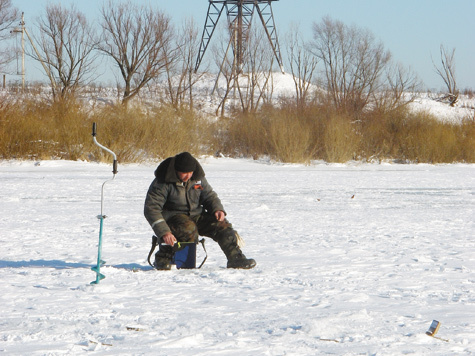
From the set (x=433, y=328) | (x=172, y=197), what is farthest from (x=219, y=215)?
(x=433, y=328)

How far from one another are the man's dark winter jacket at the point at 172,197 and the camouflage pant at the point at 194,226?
2.1 inches

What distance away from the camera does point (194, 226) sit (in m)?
5.91

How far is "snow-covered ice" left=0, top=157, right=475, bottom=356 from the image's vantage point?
3799mm

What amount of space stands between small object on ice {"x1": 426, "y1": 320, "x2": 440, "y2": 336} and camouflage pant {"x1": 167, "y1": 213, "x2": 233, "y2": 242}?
7.72 feet

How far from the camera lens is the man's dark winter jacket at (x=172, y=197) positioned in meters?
5.72

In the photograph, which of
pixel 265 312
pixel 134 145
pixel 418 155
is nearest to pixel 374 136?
pixel 418 155

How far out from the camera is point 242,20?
40812mm

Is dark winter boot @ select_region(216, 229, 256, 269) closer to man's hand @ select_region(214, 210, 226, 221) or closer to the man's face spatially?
man's hand @ select_region(214, 210, 226, 221)

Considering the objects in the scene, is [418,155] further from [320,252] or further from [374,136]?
[320,252]

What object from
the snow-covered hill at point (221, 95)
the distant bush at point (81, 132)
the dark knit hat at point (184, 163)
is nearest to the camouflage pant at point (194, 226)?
the dark knit hat at point (184, 163)

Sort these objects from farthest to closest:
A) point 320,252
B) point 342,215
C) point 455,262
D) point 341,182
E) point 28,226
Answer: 1. point 341,182
2. point 342,215
3. point 28,226
4. point 320,252
5. point 455,262

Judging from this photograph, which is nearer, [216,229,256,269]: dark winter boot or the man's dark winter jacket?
the man's dark winter jacket

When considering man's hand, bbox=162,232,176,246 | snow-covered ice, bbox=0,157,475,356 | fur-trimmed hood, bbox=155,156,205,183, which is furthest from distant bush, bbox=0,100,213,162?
man's hand, bbox=162,232,176,246

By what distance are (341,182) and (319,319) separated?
13969mm
